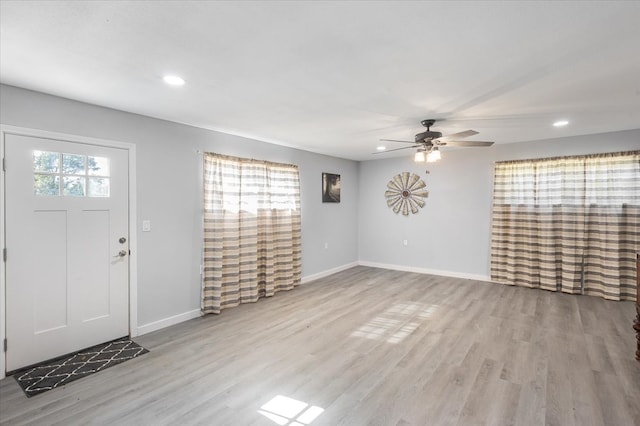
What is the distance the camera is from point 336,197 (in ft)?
21.7

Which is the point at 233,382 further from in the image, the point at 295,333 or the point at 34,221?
the point at 34,221

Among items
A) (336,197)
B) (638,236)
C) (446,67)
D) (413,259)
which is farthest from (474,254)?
(446,67)

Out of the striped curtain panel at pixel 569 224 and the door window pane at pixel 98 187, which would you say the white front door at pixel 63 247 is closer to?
the door window pane at pixel 98 187

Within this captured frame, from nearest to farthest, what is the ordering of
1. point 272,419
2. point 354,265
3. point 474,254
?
1. point 272,419
2. point 474,254
3. point 354,265

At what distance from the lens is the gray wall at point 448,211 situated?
17.6 ft

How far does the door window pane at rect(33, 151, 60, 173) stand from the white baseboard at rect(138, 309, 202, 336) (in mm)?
1877

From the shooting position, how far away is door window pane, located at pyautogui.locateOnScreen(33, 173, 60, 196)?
284 cm

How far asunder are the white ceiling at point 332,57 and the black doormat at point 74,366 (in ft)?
8.16

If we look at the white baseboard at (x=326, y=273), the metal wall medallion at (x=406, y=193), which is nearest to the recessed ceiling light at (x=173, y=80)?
the white baseboard at (x=326, y=273)

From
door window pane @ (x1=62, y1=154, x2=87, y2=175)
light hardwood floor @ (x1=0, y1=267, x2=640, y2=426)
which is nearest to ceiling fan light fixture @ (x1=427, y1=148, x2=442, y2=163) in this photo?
light hardwood floor @ (x1=0, y1=267, x2=640, y2=426)

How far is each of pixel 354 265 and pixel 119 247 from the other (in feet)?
16.3

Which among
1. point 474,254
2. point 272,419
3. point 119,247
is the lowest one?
point 272,419

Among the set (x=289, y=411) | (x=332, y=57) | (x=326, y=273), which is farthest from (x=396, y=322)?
(x=332, y=57)

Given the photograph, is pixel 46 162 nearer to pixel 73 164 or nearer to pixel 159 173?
pixel 73 164
